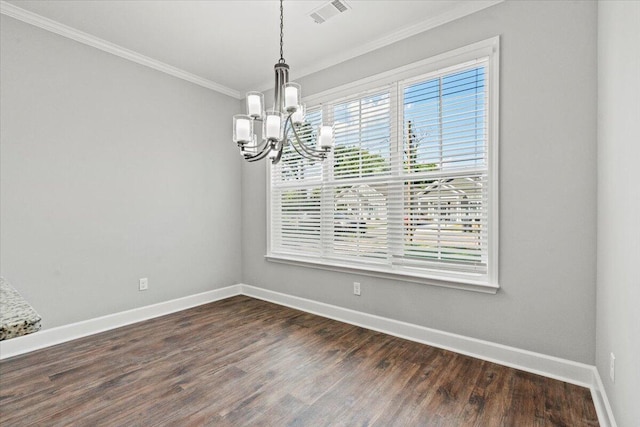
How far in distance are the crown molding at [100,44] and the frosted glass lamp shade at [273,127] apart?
2357 mm

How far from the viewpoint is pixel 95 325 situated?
310 centimetres

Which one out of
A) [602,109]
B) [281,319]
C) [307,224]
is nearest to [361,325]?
[281,319]

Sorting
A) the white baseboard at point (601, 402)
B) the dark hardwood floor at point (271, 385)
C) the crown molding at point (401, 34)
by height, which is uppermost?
the crown molding at point (401, 34)

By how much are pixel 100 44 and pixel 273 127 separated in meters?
2.45

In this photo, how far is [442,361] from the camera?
8.16ft

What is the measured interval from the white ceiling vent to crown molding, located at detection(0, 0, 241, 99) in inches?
75.1

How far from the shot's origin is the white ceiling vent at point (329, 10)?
2.56 m

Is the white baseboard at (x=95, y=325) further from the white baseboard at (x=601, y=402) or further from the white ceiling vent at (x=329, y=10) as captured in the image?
the white baseboard at (x=601, y=402)

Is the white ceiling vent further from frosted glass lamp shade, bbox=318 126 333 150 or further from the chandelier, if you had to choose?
frosted glass lamp shade, bbox=318 126 333 150

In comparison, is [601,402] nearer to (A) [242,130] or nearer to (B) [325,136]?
(B) [325,136]

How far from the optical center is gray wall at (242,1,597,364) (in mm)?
2137

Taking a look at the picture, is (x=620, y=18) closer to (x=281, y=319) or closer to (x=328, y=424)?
(x=328, y=424)

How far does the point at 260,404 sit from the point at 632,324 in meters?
1.94

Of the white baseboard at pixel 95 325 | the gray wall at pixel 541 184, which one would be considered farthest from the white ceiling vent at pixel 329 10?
the white baseboard at pixel 95 325
